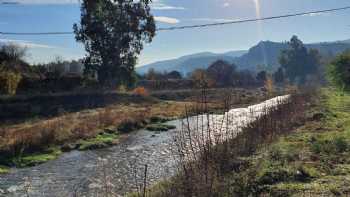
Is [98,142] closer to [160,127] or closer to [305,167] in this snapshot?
[160,127]

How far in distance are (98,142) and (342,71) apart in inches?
941

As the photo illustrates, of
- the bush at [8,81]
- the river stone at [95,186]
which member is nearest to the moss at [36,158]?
the river stone at [95,186]

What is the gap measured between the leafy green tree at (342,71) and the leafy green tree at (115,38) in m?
27.1

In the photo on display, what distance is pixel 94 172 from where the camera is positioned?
15422mm

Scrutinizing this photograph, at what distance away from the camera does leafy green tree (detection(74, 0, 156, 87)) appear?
5178 cm

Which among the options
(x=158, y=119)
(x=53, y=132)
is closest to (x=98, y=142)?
(x=53, y=132)

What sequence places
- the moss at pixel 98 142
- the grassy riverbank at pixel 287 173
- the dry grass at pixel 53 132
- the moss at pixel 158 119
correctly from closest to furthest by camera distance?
the grassy riverbank at pixel 287 173 < the dry grass at pixel 53 132 < the moss at pixel 98 142 < the moss at pixel 158 119

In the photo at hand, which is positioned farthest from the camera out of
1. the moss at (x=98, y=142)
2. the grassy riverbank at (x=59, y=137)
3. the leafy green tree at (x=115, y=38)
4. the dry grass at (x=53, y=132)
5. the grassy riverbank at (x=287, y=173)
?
the leafy green tree at (x=115, y=38)

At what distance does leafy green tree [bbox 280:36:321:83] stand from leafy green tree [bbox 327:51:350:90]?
124 meters

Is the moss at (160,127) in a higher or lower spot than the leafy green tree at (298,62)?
lower

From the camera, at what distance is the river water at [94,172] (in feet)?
41.7

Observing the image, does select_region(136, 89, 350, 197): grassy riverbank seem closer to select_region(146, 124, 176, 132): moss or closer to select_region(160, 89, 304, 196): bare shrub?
select_region(160, 89, 304, 196): bare shrub

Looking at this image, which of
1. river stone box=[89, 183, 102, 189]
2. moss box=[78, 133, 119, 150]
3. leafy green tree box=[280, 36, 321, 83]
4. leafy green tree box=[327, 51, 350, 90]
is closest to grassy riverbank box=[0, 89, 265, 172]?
moss box=[78, 133, 119, 150]

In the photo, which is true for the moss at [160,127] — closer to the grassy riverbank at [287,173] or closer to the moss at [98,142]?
the moss at [98,142]
